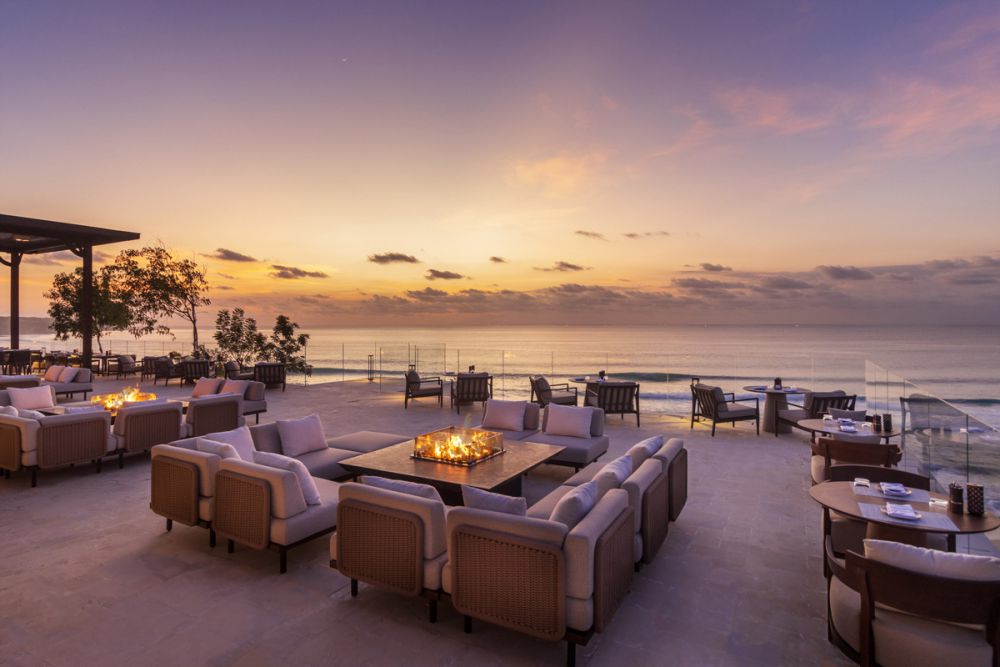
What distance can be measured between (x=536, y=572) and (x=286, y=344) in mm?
16221

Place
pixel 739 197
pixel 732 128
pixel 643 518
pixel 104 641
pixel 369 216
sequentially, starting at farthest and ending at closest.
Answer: pixel 369 216
pixel 739 197
pixel 732 128
pixel 643 518
pixel 104 641

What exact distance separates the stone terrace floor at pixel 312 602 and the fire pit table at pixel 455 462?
54 centimetres

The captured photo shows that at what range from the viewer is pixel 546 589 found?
2514mm

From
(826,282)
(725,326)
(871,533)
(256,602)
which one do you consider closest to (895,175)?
(871,533)

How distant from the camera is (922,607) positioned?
2010mm

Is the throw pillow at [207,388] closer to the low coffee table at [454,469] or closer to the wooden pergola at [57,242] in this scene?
the low coffee table at [454,469]

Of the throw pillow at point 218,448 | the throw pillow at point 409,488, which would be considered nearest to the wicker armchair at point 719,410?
the throw pillow at point 409,488

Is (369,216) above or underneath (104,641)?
above

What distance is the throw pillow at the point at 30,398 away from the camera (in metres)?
7.42

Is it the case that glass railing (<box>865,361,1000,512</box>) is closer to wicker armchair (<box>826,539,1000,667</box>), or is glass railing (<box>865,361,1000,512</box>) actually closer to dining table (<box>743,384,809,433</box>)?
dining table (<box>743,384,809,433</box>)

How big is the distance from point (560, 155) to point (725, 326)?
76.1 m

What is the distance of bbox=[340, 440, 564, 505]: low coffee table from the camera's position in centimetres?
433

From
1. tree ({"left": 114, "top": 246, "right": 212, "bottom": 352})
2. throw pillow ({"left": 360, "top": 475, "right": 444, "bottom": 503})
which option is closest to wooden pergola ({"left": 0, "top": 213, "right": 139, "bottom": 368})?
tree ({"left": 114, "top": 246, "right": 212, "bottom": 352})

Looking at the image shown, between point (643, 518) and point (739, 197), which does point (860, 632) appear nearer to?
point (643, 518)
